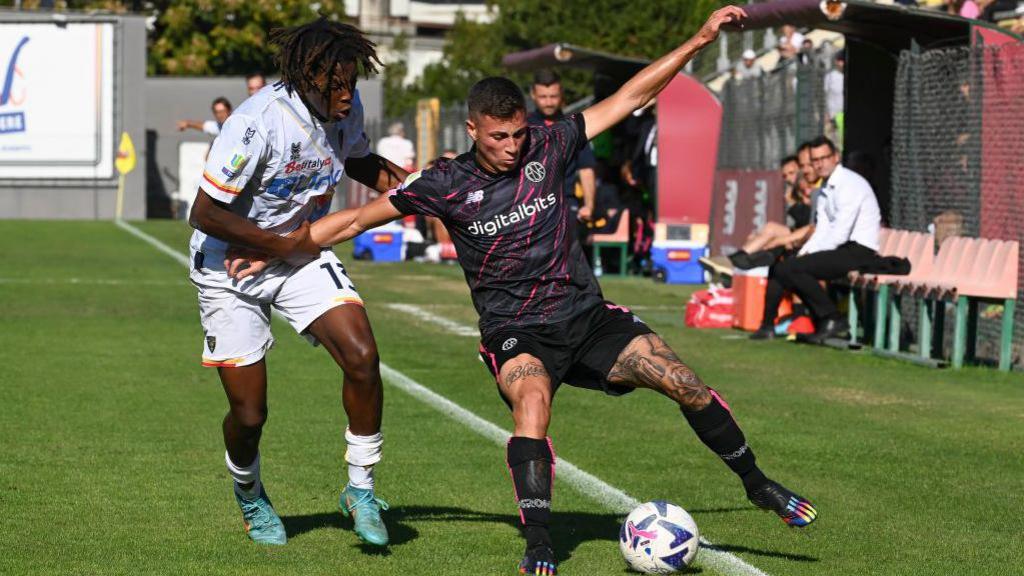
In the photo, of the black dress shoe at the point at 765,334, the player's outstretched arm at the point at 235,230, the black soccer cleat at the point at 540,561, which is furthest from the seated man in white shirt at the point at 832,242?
the black soccer cleat at the point at 540,561

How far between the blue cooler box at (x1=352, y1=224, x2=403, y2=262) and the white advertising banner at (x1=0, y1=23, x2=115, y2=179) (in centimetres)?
2098

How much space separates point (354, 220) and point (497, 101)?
736 millimetres

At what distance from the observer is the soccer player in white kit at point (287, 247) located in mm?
6574

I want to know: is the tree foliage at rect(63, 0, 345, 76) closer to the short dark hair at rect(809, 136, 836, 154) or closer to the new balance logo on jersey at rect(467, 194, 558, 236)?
the short dark hair at rect(809, 136, 836, 154)

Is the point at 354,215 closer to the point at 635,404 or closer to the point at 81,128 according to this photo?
the point at 635,404

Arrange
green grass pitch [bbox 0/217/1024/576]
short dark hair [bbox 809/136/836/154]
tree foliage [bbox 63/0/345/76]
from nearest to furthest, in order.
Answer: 1. green grass pitch [bbox 0/217/1024/576]
2. short dark hair [bbox 809/136/836/154]
3. tree foliage [bbox 63/0/345/76]

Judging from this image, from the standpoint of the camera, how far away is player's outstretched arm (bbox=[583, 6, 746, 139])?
22.2 feet

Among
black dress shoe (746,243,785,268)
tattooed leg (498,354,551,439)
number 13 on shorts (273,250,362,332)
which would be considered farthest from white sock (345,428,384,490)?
black dress shoe (746,243,785,268)

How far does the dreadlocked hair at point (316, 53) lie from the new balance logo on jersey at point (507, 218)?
0.74 meters

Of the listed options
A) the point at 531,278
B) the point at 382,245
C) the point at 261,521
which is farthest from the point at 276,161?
the point at 382,245

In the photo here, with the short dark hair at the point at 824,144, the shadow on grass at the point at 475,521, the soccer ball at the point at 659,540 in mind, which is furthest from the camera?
the short dark hair at the point at 824,144

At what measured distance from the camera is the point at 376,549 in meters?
6.78

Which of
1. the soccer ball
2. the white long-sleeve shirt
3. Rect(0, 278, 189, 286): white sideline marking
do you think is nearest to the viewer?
the soccer ball

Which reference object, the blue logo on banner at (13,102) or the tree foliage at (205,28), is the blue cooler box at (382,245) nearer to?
the blue logo on banner at (13,102)
